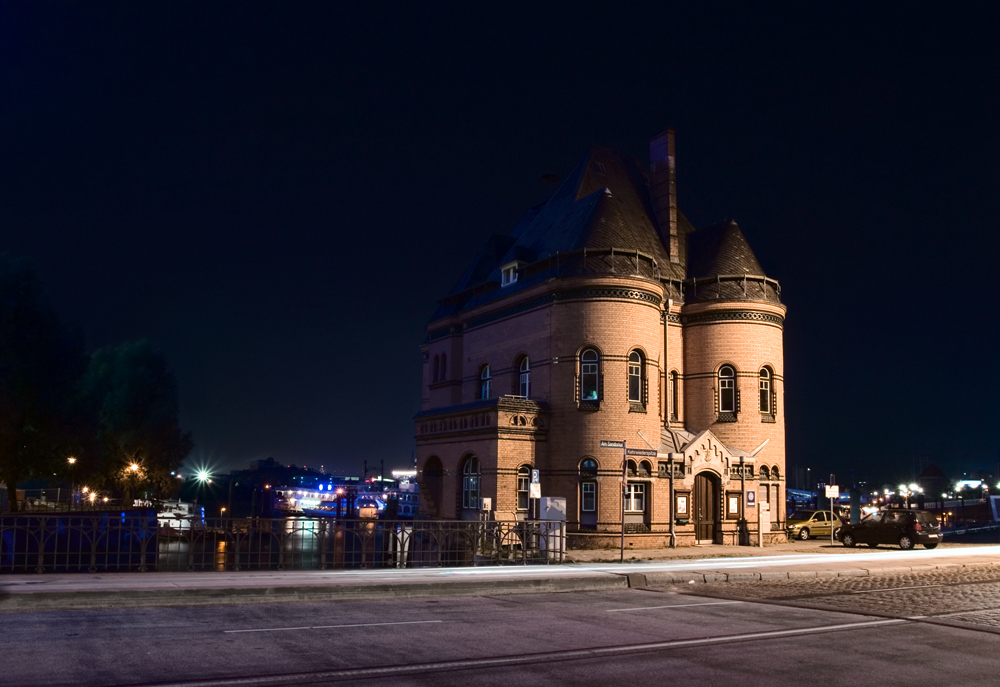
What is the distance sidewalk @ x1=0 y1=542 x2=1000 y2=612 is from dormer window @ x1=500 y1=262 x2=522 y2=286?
16.2m

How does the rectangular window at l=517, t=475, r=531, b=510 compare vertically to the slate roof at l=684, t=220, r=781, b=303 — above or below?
below

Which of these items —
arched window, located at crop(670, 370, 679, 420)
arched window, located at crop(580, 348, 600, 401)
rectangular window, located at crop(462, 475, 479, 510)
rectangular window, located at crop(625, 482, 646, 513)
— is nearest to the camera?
rectangular window, located at crop(625, 482, 646, 513)

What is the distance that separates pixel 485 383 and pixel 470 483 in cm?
619

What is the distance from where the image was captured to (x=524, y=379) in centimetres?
3759

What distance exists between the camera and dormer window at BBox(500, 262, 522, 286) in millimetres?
38844

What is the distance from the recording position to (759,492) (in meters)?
37.8

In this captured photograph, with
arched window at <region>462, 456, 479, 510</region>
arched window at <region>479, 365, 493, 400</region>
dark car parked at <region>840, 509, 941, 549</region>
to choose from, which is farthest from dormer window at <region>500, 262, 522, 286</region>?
dark car parked at <region>840, 509, 941, 549</region>

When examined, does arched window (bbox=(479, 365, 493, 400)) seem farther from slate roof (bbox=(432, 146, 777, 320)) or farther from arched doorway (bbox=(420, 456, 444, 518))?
arched doorway (bbox=(420, 456, 444, 518))

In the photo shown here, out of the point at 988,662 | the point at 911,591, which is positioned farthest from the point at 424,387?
the point at 988,662

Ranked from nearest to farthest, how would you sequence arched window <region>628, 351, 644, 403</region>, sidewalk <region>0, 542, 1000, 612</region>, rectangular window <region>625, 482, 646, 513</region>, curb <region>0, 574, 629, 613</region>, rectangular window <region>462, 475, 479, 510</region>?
1. curb <region>0, 574, 629, 613</region>
2. sidewalk <region>0, 542, 1000, 612</region>
3. rectangular window <region>625, 482, 646, 513</region>
4. arched window <region>628, 351, 644, 403</region>
5. rectangular window <region>462, 475, 479, 510</region>

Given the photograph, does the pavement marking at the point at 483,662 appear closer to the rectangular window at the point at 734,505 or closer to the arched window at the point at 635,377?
the arched window at the point at 635,377

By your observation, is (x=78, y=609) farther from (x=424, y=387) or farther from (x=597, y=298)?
(x=424, y=387)

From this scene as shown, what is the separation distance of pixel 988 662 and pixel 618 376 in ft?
80.7

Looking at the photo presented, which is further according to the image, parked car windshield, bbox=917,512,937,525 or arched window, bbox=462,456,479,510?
arched window, bbox=462,456,479,510
